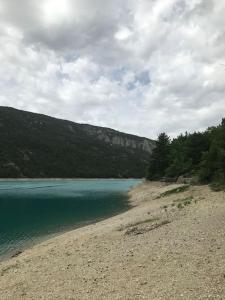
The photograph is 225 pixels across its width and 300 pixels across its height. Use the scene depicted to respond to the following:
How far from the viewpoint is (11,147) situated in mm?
183875

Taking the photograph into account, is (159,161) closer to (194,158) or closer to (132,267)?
(194,158)

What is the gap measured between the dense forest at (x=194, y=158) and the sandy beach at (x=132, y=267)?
79.0ft

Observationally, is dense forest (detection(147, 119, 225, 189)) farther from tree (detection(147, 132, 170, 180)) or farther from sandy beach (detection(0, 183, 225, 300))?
sandy beach (detection(0, 183, 225, 300))

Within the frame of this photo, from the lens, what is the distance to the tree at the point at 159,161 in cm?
9006

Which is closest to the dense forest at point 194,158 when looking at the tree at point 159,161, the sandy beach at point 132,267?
the tree at point 159,161

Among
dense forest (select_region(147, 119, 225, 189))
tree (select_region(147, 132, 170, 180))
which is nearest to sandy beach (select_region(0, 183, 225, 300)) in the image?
dense forest (select_region(147, 119, 225, 189))

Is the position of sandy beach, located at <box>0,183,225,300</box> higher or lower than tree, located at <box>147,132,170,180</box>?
lower

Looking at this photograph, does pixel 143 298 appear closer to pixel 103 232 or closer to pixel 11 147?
pixel 103 232

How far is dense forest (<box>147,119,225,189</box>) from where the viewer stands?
5181 cm

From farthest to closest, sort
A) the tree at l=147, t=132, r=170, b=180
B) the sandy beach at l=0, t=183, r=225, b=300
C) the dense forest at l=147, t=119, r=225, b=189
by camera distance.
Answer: the tree at l=147, t=132, r=170, b=180, the dense forest at l=147, t=119, r=225, b=189, the sandy beach at l=0, t=183, r=225, b=300

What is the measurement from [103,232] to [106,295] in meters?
14.4

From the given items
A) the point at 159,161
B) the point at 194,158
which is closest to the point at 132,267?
the point at 194,158

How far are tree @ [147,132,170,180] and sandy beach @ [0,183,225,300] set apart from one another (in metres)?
64.6

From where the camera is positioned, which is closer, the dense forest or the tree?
the dense forest
